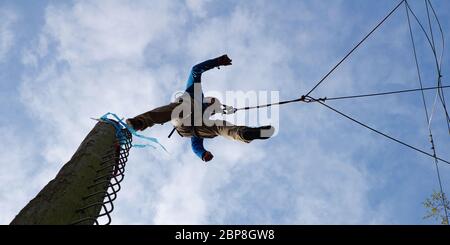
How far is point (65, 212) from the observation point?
8.03ft

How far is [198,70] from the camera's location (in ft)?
20.8

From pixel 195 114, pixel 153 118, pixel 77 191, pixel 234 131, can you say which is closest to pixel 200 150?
pixel 195 114

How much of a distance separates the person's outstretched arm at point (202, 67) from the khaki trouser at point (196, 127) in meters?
0.47

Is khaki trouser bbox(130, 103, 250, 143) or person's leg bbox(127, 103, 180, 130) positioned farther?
person's leg bbox(127, 103, 180, 130)

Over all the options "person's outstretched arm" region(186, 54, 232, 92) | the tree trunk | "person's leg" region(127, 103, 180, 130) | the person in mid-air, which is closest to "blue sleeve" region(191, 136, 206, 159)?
the person in mid-air

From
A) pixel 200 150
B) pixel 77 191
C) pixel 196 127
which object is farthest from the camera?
pixel 200 150

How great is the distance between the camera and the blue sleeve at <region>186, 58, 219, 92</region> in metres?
6.25

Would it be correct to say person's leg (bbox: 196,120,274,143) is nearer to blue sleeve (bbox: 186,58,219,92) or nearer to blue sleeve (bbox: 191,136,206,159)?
blue sleeve (bbox: 191,136,206,159)

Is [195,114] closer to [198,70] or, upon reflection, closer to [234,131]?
[198,70]

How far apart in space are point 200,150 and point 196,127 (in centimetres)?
44
